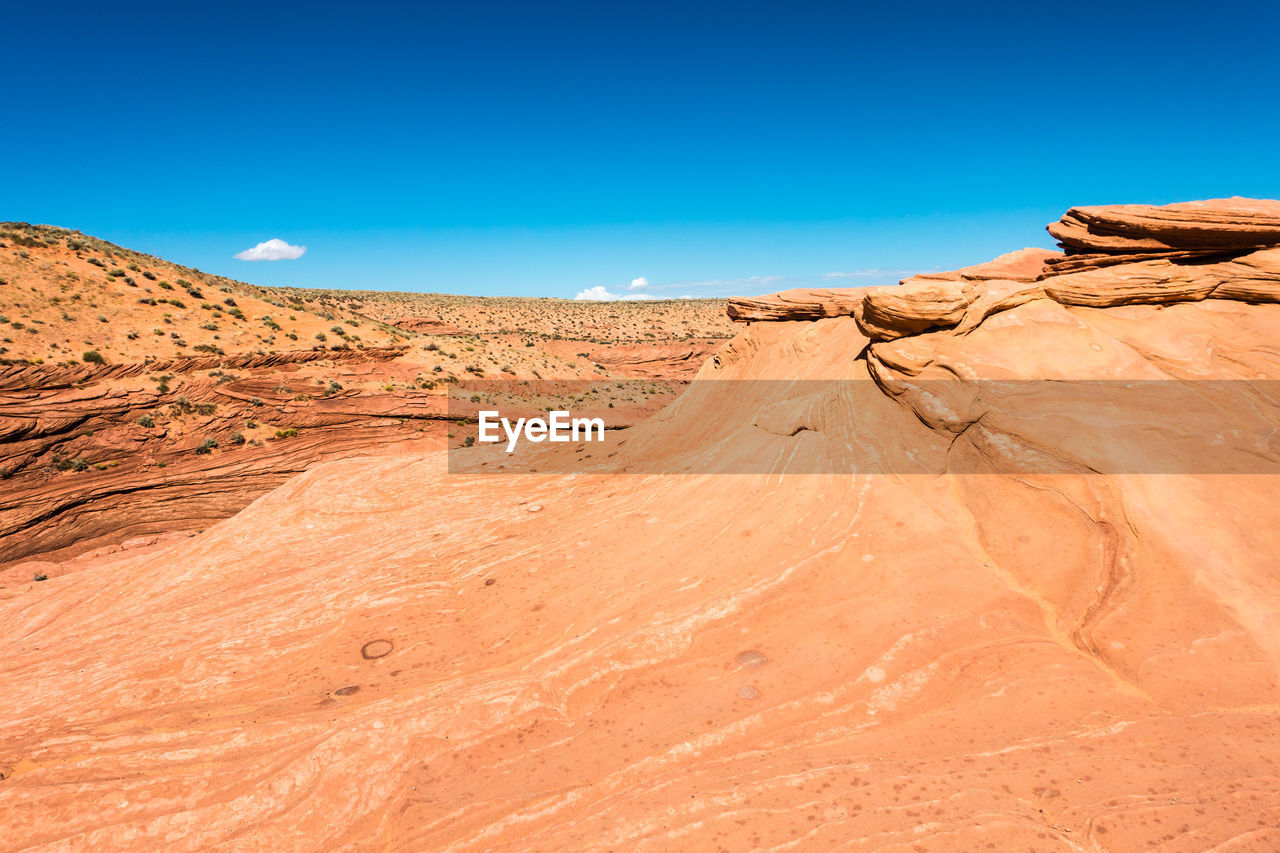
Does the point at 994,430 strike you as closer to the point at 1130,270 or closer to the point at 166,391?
the point at 1130,270

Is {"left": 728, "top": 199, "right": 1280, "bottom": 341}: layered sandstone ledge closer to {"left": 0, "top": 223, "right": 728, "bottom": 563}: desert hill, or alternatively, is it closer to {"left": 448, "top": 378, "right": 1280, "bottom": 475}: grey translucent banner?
{"left": 448, "top": 378, "right": 1280, "bottom": 475}: grey translucent banner

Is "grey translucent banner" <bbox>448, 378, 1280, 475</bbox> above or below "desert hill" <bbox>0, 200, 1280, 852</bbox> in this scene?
above

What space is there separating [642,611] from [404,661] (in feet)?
10.3

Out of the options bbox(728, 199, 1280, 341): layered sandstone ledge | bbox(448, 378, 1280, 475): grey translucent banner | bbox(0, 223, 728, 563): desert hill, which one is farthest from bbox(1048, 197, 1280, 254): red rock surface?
bbox(0, 223, 728, 563): desert hill

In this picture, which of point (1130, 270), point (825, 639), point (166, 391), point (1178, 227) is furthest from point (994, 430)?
point (166, 391)

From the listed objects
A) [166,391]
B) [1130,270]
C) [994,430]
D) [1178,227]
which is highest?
[1178,227]

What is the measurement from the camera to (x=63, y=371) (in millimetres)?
19391

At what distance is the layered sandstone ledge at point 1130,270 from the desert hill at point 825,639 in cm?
5

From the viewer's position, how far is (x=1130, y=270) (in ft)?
27.9

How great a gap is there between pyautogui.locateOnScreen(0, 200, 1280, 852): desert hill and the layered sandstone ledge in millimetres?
52

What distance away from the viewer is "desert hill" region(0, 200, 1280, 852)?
4355 millimetres

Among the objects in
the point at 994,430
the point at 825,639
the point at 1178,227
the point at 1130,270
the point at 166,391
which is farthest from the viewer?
the point at 166,391

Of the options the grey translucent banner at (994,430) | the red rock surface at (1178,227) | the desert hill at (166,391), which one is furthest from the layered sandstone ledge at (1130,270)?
the desert hill at (166,391)

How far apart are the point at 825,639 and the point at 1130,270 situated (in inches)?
315
